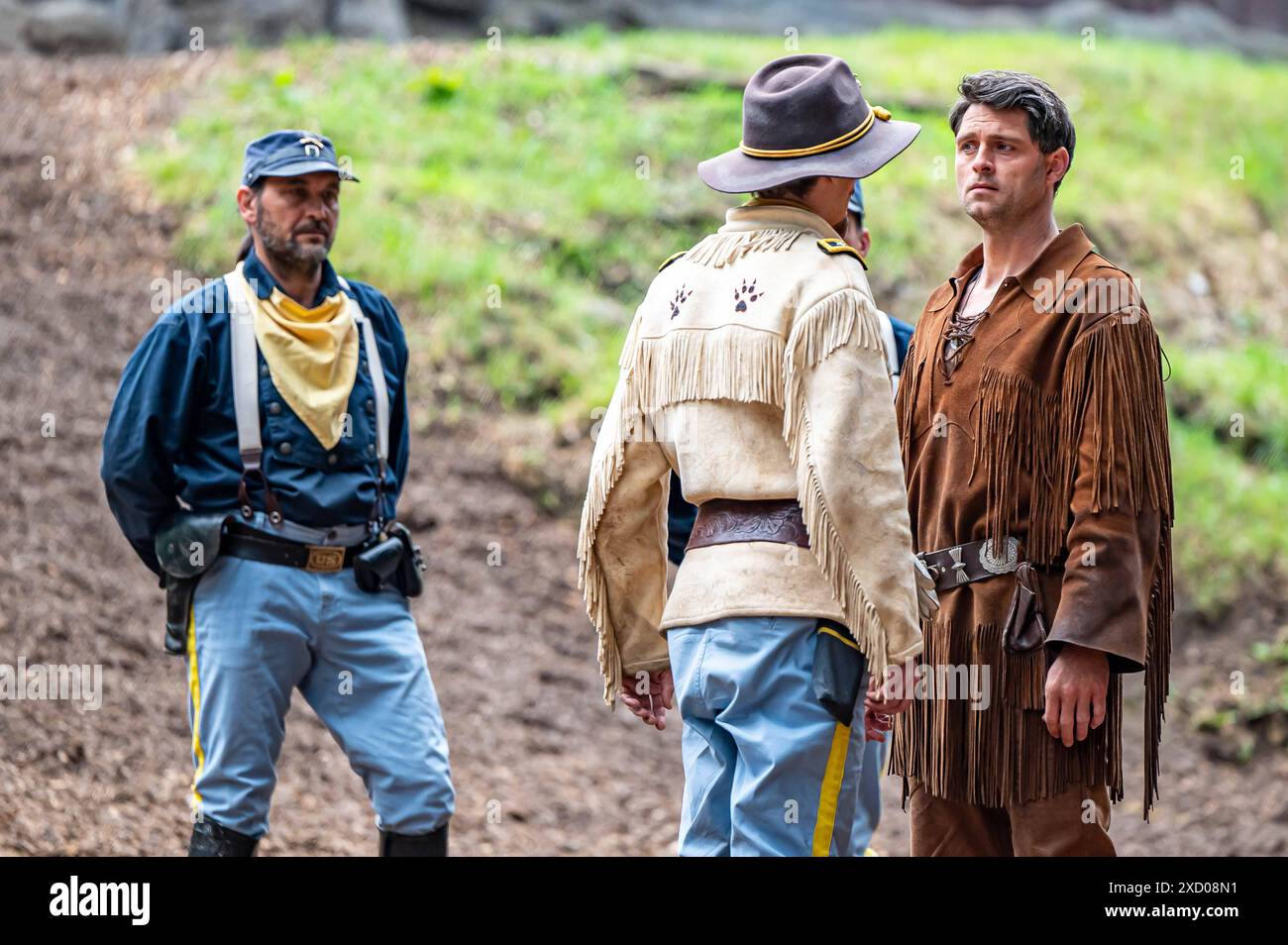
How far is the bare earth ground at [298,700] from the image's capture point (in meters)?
5.88

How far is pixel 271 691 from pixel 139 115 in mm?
8111

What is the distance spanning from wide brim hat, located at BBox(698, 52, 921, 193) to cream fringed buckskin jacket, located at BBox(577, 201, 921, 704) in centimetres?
10

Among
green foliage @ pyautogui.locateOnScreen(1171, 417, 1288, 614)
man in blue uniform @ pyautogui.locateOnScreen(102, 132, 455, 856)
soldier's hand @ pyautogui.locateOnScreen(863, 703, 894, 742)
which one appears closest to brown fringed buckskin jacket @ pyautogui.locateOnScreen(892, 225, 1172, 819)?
soldier's hand @ pyautogui.locateOnScreen(863, 703, 894, 742)

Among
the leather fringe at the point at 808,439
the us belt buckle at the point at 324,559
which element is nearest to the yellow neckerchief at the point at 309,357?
the us belt buckle at the point at 324,559

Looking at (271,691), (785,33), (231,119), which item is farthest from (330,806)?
(785,33)

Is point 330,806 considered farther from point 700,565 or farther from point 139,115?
point 139,115

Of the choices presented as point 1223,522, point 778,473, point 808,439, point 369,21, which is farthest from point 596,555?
point 369,21

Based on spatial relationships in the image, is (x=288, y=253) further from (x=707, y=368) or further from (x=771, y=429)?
(x=771, y=429)

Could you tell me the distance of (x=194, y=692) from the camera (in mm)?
Answer: 4070

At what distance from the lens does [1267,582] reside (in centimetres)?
858

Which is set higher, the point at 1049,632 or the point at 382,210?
the point at 382,210

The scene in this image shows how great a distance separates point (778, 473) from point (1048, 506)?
26.3 inches

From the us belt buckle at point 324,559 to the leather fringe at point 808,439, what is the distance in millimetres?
1525

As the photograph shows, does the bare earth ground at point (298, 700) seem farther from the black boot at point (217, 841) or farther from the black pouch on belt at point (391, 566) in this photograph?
the black pouch on belt at point (391, 566)
